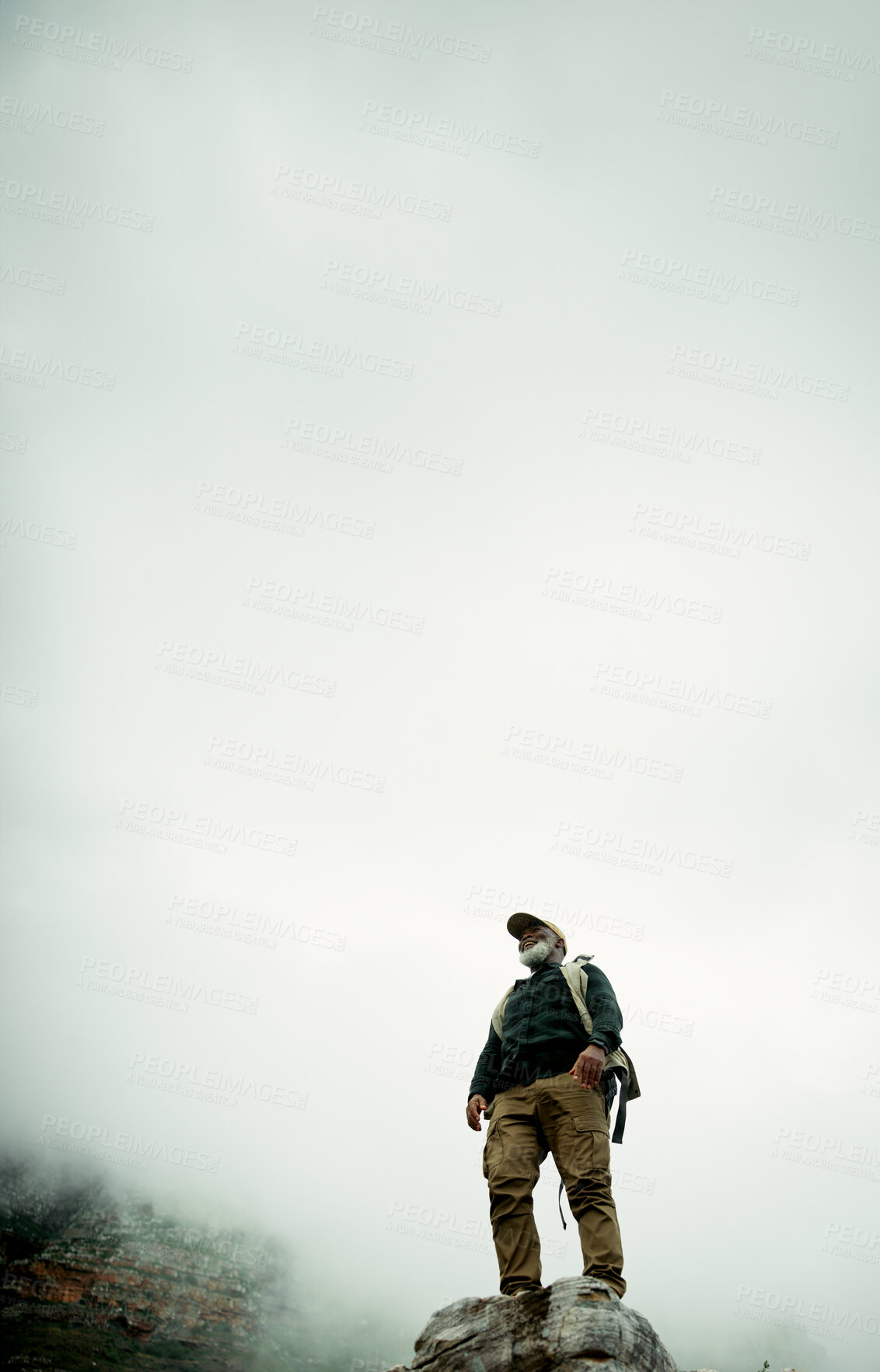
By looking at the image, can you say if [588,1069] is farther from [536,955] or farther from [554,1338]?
[554,1338]

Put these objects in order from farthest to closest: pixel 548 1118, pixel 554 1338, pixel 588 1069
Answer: pixel 548 1118
pixel 588 1069
pixel 554 1338

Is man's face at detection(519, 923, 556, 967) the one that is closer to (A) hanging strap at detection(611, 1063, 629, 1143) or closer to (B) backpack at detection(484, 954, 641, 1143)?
(B) backpack at detection(484, 954, 641, 1143)

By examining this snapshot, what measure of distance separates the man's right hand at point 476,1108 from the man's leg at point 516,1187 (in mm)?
350

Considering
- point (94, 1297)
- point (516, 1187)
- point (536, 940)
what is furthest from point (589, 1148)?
point (94, 1297)

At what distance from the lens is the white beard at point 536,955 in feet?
28.9

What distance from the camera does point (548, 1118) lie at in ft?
24.9

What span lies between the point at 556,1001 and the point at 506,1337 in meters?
2.78

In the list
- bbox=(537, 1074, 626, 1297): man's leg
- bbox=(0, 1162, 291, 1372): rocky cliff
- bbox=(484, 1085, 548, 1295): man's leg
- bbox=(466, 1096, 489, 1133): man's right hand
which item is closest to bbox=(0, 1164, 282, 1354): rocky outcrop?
→ bbox=(0, 1162, 291, 1372): rocky cliff

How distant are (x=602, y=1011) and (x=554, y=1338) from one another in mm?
2591

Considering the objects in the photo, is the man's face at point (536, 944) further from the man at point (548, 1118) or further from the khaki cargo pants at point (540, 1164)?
the khaki cargo pants at point (540, 1164)

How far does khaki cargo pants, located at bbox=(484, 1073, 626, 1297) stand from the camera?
6883 mm

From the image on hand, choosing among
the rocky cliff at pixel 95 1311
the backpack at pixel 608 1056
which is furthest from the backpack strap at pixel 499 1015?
the rocky cliff at pixel 95 1311

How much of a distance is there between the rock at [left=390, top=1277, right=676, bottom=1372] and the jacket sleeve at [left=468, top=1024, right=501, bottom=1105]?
5.63 ft

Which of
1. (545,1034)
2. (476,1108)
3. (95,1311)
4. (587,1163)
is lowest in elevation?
(95,1311)
